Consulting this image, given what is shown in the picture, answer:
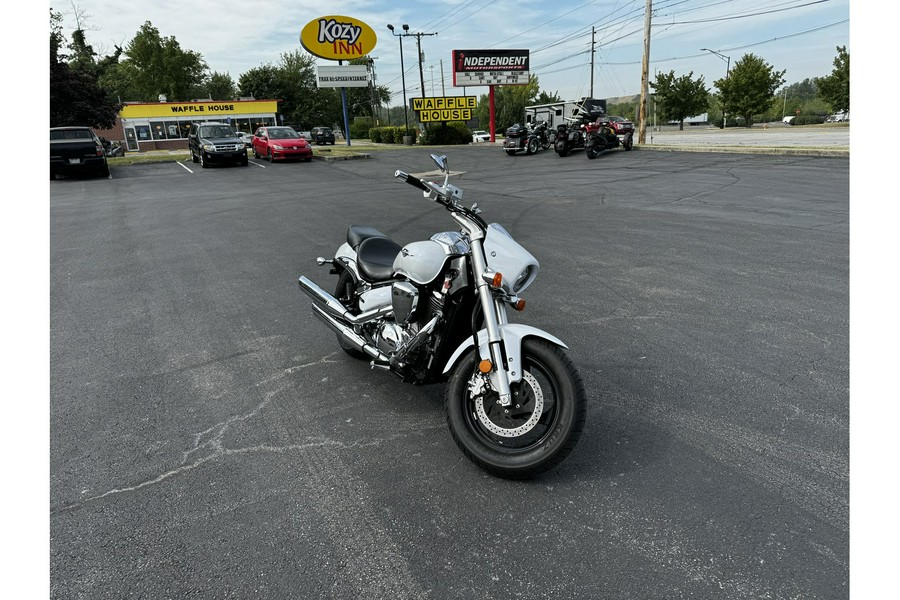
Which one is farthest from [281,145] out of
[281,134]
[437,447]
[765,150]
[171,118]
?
[171,118]

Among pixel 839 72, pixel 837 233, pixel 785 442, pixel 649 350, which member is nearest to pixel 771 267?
pixel 837 233

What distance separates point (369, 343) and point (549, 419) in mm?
1478

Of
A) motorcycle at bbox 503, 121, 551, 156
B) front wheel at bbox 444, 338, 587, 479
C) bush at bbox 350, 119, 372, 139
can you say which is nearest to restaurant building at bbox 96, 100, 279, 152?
bush at bbox 350, 119, 372, 139

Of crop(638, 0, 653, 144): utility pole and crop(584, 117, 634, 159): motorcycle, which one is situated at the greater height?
crop(638, 0, 653, 144): utility pole

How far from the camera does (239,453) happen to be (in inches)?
131

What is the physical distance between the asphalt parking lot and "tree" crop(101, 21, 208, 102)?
85.0m

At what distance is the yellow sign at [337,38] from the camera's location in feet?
109

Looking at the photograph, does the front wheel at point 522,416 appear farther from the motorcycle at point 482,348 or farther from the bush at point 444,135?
the bush at point 444,135

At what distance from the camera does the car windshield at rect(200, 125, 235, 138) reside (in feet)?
84.0

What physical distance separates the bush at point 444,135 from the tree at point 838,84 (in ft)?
120

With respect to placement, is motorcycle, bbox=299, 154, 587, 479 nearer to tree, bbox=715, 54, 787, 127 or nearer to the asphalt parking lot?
the asphalt parking lot

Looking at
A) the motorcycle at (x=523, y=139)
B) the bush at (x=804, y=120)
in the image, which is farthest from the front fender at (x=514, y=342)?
the bush at (x=804, y=120)

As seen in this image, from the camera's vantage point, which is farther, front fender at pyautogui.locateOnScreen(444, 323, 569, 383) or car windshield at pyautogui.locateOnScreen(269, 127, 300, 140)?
car windshield at pyautogui.locateOnScreen(269, 127, 300, 140)

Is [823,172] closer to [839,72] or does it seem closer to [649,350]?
[649,350]
